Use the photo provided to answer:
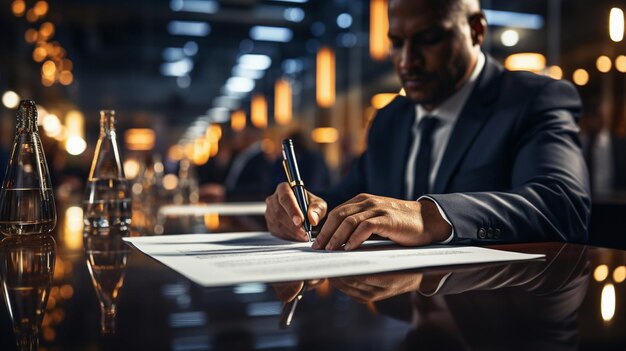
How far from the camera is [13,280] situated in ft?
2.02

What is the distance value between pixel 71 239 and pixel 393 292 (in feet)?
2.51

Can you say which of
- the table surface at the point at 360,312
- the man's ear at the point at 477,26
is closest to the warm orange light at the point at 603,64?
the man's ear at the point at 477,26

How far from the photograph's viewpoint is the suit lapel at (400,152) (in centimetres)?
172

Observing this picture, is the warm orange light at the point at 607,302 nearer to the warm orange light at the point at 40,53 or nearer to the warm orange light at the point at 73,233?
the warm orange light at the point at 73,233

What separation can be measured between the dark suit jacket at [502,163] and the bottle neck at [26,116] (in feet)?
2.48

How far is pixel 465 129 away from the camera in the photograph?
149 centimetres

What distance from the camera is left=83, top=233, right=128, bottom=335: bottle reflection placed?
475 mm

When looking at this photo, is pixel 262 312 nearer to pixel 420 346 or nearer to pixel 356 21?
pixel 420 346

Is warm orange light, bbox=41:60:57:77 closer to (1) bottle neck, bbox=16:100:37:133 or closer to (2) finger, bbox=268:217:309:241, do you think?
(1) bottle neck, bbox=16:100:37:133

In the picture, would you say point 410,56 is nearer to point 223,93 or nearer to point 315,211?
point 315,211

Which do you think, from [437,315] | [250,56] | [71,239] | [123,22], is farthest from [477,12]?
[250,56]

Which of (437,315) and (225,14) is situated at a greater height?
(225,14)

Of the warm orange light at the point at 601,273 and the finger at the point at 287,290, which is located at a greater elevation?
the finger at the point at 287,290

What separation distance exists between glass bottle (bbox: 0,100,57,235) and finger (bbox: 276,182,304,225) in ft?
1.41
